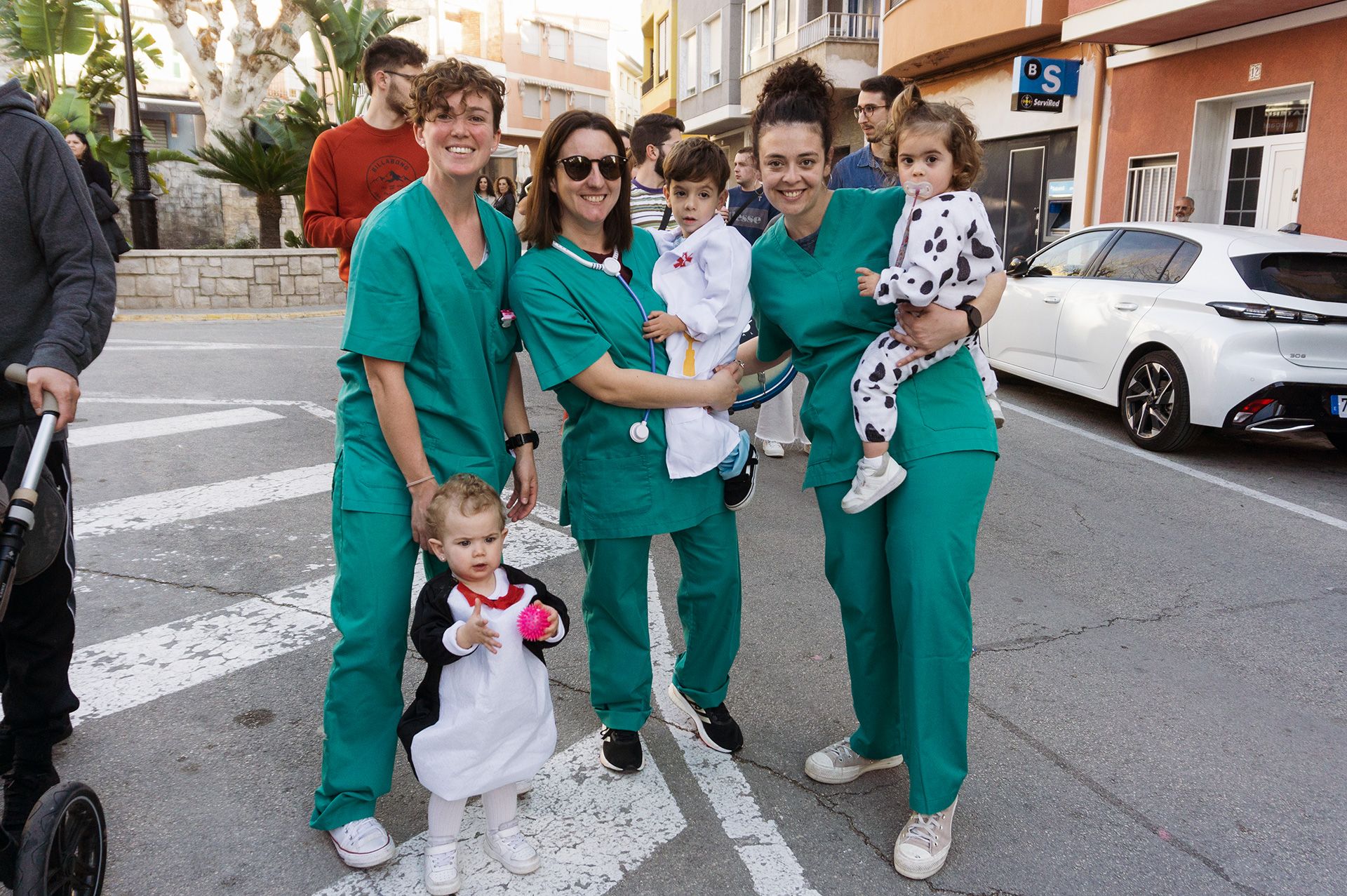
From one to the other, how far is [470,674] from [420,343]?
2.89ft

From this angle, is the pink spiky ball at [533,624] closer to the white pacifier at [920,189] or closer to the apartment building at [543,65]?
the white pacifier at [920,189]

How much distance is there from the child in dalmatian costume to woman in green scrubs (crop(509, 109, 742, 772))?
48 centimetres

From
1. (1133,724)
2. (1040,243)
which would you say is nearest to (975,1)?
(1040,243)

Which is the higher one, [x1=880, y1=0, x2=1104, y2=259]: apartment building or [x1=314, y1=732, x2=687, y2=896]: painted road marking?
[x1=880, y1=0, x2=1104, y2=259]: apartment building

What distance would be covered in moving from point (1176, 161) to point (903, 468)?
13946 mm

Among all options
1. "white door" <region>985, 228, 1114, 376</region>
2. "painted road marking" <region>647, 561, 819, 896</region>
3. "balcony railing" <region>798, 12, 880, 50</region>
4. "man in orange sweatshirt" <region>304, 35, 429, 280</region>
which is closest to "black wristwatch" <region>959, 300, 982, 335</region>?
"painted road marking" <region>647, 561, 819, 896</region>

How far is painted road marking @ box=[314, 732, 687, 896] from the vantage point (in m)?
2.63

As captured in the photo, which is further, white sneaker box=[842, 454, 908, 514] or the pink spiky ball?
white sneaker box=[842, 454, 908, 514]

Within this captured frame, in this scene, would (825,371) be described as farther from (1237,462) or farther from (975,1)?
(975,1)

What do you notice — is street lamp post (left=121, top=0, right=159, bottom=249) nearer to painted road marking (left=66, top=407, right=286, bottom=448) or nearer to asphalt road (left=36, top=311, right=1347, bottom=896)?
painted road marking (left=66, top=407, right=286, bottom=448)

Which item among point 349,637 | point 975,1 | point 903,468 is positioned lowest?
point 349,637

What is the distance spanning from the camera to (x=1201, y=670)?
3.96 meters

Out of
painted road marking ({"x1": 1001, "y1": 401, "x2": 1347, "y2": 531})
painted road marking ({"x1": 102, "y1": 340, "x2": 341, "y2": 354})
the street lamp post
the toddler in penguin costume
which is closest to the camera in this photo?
the toddler in penguin costume

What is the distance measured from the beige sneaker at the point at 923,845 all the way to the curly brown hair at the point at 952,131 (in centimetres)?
173
